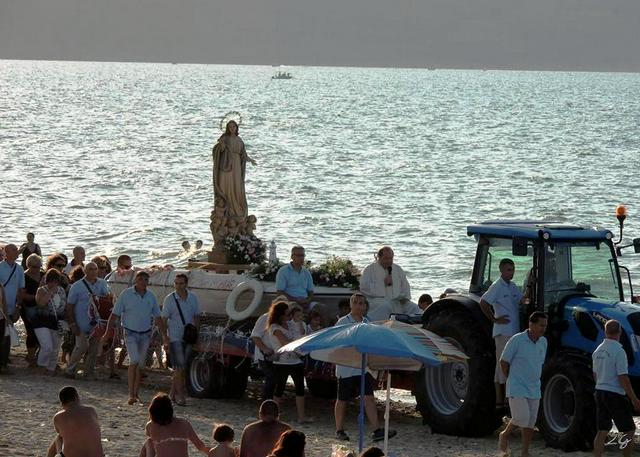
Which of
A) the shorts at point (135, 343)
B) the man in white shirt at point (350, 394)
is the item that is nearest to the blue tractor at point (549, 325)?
the man in white shirt at point (350, 394)

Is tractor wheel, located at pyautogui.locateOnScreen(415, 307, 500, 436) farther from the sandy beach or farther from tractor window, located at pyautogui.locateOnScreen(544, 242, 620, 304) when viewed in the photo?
tractor window, located at pyautogui.locateOnScreen(544, 242, 620, 304)

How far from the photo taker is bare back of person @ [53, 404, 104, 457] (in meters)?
11.6

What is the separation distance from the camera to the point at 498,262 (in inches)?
620

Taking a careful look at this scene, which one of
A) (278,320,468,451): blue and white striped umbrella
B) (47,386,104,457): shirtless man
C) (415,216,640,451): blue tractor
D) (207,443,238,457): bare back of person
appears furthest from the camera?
(415,216,640,451): blue tractor

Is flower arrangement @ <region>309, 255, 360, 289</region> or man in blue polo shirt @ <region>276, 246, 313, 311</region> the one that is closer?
man in blue polo shirt @ <region>276, 246, 313, 311</region>

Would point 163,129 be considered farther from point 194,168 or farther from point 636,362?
point 636,362

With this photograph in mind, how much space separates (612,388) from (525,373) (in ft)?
2.58

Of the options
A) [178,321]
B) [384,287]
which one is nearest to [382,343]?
[384,287]

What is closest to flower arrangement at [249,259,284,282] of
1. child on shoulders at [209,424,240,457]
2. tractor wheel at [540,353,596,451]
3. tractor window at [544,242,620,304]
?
tractor window at [544,242,620,304]

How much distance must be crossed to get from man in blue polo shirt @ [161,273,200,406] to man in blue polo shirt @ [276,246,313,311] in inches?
38.4

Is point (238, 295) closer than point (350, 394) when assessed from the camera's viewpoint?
No

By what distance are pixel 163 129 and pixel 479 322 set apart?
93.8 meters

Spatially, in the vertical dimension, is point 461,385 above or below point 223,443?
above

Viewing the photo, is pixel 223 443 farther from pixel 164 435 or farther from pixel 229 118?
pixel 229 118
